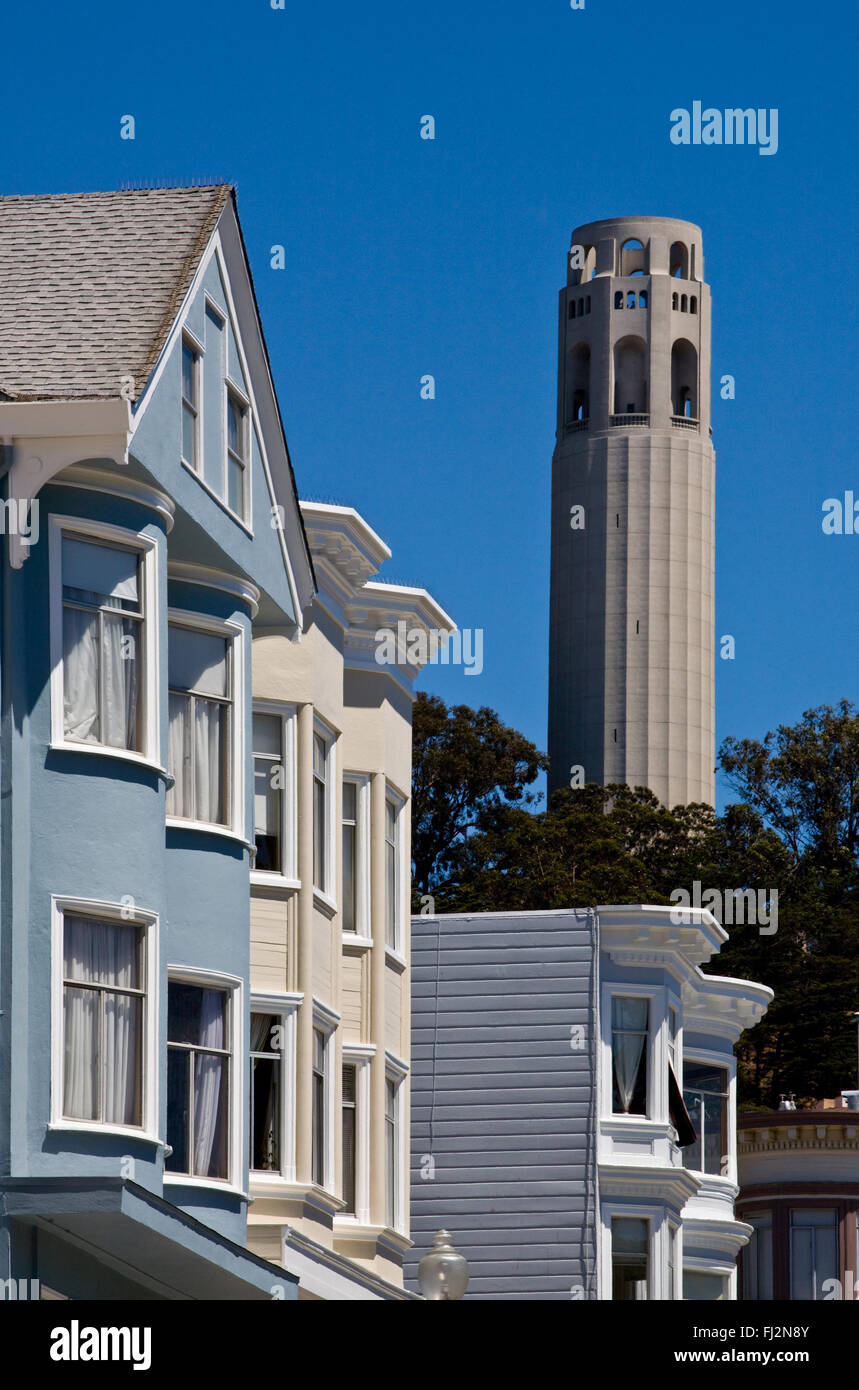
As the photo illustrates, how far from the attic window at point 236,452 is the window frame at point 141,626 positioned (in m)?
3.04

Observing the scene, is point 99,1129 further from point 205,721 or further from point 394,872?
point 394,872

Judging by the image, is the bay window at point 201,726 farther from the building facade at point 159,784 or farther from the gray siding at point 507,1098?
the gray siding at point 507,1098

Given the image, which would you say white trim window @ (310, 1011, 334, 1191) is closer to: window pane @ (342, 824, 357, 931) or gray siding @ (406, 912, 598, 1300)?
window pane @ (342, 824, 357, 931)

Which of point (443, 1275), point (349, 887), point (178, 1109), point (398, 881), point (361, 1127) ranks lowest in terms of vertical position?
point (443, 1275)

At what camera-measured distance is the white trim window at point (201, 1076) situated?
74.8 feet

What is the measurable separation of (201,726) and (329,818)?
643 cm

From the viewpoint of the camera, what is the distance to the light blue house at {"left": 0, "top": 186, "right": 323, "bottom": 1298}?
2053 cm

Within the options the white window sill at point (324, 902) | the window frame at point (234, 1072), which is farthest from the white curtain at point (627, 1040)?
the window frame at point (234, 1072)

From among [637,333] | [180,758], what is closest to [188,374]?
[180,758]

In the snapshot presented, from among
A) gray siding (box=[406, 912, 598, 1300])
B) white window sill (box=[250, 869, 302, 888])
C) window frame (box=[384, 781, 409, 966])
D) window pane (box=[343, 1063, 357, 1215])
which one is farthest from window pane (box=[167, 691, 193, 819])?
gray siding (box=[406, 912, 598, 1300])

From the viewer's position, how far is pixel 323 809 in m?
30.3

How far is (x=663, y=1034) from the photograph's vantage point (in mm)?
42219

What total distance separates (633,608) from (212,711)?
392 feet

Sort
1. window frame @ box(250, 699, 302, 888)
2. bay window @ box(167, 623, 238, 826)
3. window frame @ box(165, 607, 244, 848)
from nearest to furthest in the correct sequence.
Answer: bay window @ box(167, 623, 238, 826)
window frame @ box(165, 607, 244, 848)
window frame @ box(250, 699, 302, 888)
